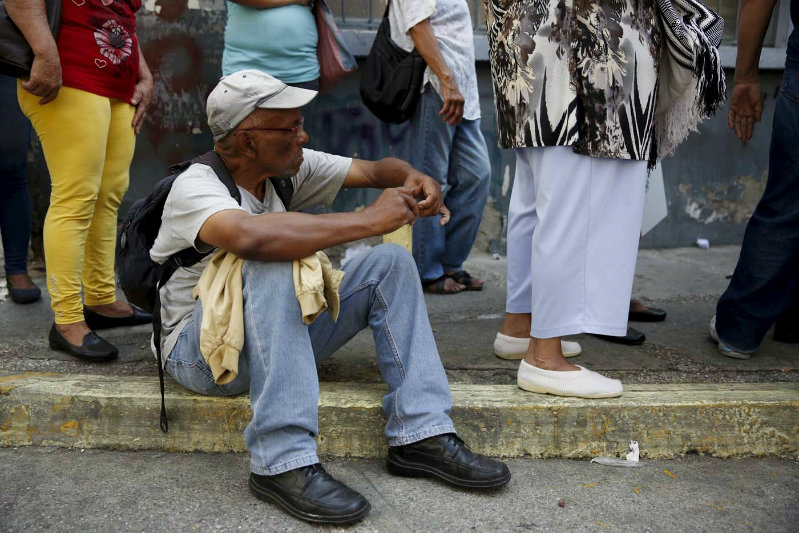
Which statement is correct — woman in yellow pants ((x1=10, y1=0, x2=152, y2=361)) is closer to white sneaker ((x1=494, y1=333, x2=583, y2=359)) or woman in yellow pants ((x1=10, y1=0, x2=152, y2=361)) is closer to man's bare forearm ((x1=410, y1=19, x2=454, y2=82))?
man's bare forearm ((x1=410, y1=19, x2=454, y2=82))

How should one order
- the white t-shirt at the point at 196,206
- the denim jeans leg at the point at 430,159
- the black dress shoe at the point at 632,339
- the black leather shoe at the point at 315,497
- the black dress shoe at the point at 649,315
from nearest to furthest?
the black leather shoe at the point at 315,497 < the white t-shirt at the point at 196,206 < the black dress shoe at the point at 632,339 < the black dress shoe at the point at 649,315 < the denim jeans leg at the point at 430,159

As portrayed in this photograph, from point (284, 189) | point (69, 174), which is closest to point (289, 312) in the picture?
point (284, 189)

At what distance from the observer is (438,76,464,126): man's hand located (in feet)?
12.6

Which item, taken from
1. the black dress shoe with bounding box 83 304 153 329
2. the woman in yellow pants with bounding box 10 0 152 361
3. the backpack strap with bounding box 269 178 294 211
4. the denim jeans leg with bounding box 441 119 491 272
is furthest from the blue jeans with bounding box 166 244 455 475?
the denim jeans leg with bounding box 441 119 491 272

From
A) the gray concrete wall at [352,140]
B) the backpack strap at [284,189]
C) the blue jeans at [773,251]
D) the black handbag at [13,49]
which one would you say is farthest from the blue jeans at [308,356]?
the gray concrete wall at [352,140]

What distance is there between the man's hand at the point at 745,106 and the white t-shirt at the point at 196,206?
63.8 inches

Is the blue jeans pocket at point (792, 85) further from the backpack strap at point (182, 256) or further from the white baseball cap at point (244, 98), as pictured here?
the backpack strap at point (182, 256)

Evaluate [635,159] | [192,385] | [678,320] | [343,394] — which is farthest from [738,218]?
[192,385]

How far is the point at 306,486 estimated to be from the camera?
2.26 meters

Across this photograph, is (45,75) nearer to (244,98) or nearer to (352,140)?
(244,98)

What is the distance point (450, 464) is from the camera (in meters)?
2.40

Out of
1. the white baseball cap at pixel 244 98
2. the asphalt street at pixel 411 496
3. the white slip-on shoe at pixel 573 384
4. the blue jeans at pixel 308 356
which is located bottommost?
the asphalt street at pixel 411 496

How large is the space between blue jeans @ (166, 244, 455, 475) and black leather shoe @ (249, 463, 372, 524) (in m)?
0.03

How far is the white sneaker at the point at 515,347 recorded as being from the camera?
10.3 feet
